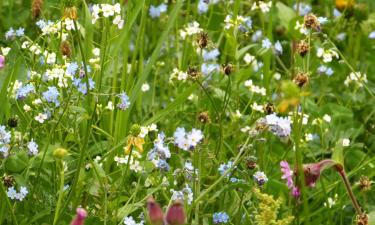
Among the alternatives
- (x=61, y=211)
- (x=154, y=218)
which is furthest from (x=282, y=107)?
(x=61, y=211)

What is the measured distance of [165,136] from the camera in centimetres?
200

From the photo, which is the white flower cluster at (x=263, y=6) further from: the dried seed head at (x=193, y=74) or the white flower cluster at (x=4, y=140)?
the white flower cluster at (x=4, y=140)

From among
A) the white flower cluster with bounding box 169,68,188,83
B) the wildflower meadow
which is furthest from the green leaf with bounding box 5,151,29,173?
the white flower cluster with bounding box 169,68,188,83

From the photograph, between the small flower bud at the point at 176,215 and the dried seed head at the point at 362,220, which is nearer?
the small flower bud at the point at 176,215

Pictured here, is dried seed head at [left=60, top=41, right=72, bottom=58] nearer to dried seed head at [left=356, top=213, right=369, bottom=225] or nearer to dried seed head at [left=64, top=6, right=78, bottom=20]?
dried seed head at [left=64, top=6, right=78, bottom=20]

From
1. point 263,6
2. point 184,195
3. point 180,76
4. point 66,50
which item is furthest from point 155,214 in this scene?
point 263,6

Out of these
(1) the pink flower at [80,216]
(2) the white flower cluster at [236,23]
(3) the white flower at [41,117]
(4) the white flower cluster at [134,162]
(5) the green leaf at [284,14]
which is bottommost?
(1) the pink flower at [80,216]

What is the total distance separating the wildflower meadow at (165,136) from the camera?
169 cm

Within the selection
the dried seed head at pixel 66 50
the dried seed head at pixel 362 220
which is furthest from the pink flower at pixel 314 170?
the dried seed head at pixel 66 50

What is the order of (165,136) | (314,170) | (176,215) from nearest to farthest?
(176,215) → (314,170) → (165,136)

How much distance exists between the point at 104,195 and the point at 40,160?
166 millimetres

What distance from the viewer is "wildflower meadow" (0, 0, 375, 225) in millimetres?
1691

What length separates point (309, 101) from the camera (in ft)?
8.12

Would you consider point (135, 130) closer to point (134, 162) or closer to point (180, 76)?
point (134, 162)
